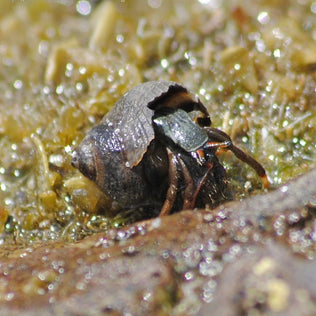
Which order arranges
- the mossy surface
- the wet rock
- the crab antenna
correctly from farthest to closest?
the mossy surface < the crab antenna < the wet rock

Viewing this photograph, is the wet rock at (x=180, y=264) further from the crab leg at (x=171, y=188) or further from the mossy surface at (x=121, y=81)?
the mossy surface at (x=121, y=81)

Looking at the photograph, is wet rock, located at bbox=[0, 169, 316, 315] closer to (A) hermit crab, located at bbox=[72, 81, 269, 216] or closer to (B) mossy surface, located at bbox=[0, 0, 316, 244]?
(A) hermit crab, located at bbox=[72, 81, 269, 216]

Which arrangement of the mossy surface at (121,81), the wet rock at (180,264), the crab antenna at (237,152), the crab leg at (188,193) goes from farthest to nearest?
the mossy surface at (121,81) < the crab antenna at (237,152) < the crab leg at (188,193) < the wet rock at (180,264)

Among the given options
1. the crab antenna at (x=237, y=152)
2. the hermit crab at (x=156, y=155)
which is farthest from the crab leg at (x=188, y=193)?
the crab antenna at (x=237, y=152)

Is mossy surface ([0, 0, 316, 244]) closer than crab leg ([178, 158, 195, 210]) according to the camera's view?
No

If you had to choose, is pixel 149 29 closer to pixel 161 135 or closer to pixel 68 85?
pixel 68 85

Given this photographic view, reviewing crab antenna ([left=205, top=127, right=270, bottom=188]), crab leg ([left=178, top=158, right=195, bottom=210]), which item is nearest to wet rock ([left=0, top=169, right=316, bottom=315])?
crab leg ([left=178, top=158, right=195, bottom=210])

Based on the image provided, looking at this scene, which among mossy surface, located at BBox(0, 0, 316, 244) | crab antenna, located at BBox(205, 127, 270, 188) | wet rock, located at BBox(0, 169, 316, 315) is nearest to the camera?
wet rock, located at BBox(0, 169, 316, 315)

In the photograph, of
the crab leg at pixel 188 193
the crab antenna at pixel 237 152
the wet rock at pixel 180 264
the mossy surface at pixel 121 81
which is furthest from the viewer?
the mossy surface at pixel 121 81

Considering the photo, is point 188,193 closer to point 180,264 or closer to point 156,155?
point 156,155
